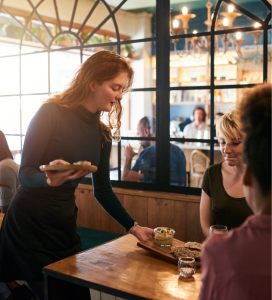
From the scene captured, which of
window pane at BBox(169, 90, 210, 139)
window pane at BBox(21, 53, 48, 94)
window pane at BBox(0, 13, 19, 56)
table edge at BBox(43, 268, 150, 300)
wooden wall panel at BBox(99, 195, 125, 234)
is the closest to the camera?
table edge at BBox(43, 268, 150, 300)

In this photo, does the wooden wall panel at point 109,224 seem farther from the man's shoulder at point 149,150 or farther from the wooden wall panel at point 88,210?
the man's shoulder at point 149,150

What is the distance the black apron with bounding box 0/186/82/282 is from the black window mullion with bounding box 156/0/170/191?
59.2 inches

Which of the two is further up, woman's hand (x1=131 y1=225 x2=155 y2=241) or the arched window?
the arched window

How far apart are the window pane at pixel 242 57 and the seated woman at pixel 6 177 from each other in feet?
5.49

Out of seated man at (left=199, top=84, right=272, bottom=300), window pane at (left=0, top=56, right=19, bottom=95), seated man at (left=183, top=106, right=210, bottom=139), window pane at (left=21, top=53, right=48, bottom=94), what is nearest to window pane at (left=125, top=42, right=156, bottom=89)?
seated man at (left=183, top=106, right=210, bottom=139)

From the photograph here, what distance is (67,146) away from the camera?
1577 millimetres

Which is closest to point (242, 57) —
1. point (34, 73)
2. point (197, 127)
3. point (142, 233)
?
point (197, 127)

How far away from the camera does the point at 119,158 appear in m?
3.25

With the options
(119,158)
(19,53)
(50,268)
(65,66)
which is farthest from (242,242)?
(19,53)

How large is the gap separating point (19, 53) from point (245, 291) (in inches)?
146

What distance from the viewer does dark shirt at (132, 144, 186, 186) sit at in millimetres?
2969

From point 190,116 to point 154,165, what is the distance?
0.51 m

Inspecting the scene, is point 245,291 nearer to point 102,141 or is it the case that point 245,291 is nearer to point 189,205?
point 102,141

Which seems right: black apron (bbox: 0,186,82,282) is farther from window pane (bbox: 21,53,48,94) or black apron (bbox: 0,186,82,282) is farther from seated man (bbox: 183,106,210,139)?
window pane (bbox: 21,53,48,94)
